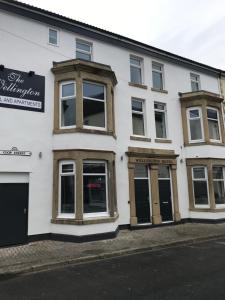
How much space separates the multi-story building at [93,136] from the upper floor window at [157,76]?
2.3 inches

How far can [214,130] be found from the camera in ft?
57.8

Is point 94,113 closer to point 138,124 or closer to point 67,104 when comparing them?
point 67,104

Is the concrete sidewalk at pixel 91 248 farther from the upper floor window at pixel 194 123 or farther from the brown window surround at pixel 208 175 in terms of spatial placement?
the upper floor window at pixel 194 123

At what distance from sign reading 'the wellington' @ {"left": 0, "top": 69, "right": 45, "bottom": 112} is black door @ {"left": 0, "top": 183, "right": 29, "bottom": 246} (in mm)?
3204

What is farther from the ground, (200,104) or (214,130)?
(200,104)

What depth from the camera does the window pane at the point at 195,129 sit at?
16878 mm

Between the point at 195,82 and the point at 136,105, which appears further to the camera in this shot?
the point at 195,82

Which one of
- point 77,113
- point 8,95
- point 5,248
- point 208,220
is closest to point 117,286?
point 5,248

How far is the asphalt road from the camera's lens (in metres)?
6.04

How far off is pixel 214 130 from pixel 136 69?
6.04 metres

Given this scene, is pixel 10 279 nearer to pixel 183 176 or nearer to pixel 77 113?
pixel 77 113

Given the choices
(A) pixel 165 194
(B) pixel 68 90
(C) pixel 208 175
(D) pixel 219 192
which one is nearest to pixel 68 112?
(B) pixel 68 90

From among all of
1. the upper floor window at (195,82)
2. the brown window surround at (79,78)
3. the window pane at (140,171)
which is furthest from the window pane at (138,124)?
the upper floor window at (195,82)

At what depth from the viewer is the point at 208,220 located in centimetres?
1584
